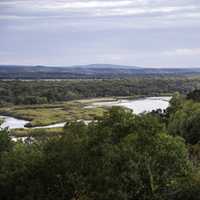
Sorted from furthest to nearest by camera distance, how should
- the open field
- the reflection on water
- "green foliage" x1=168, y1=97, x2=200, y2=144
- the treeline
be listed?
the treeline, the reflection on water, the open field, "green foliage" x1=168, y1=97, x2=200, y2=144

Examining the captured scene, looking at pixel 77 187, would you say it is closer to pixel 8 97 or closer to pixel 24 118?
pixel 24 118

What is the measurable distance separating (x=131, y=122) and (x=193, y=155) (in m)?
19.8

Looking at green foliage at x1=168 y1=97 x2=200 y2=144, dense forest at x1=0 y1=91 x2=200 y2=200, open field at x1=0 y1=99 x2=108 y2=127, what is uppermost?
dense forest at x1=0 y1=91 x2=200 y2=200

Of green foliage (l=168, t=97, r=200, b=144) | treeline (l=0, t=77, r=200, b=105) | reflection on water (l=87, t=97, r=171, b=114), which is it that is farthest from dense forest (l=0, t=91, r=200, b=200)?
treeline (l=0, t=77, r=200, b=105)

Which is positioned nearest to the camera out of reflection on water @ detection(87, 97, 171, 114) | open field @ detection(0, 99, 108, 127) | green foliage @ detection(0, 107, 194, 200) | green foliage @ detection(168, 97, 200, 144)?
→ green foliage @ detection(0, 107, 194, 200)

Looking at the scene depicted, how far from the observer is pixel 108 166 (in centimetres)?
2642

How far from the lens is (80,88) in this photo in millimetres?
189375

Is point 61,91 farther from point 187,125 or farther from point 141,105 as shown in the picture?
point 187,125

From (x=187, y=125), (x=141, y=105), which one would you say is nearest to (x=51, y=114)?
(x=141, y=105)

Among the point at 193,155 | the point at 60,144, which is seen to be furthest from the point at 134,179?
the point at 193,155

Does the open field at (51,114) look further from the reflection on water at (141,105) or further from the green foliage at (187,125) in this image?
the green foliage at (187,125)

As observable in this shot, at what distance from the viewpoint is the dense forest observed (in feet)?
86.2

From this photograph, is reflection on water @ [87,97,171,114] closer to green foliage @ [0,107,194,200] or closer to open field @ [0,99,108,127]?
open field @ [0,99,108,127]

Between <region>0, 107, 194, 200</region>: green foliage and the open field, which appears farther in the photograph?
the open field
